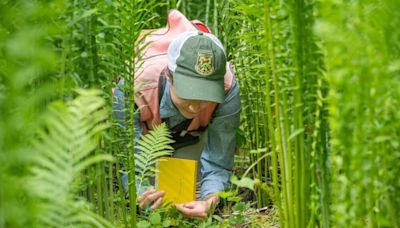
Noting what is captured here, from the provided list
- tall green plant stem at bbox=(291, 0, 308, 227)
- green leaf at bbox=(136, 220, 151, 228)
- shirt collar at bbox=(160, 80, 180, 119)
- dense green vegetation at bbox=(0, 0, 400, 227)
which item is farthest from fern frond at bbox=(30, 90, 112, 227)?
shirt collar at bbox=(160, 80, 180, 119)

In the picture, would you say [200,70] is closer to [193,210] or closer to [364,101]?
[193,210]

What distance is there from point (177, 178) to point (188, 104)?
233 millimetres

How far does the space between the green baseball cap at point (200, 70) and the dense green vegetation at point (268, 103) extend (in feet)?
0.80

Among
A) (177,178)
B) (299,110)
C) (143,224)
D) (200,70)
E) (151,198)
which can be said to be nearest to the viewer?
(299,110)

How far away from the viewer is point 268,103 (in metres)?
1.66

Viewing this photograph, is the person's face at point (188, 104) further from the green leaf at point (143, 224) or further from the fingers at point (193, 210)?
the green leaf at point (143, 224)

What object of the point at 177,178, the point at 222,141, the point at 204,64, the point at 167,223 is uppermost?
the point at 204,64

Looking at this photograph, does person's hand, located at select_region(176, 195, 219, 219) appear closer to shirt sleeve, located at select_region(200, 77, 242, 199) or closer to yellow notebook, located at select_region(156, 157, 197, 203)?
yellow notebook, located at select_region(156, 157, 197, 203)

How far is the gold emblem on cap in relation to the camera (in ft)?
7.34

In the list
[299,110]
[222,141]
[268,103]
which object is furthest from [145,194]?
[299,110]

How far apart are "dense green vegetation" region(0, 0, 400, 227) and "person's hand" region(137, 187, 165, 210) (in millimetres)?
92

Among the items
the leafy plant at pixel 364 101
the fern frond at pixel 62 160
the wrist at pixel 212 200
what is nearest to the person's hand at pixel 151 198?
the wrist at pixel 212 200

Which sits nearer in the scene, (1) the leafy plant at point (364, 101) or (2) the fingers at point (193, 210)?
(1) the leafy plant at point (364, 101)

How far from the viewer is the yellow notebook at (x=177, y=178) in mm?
2336
